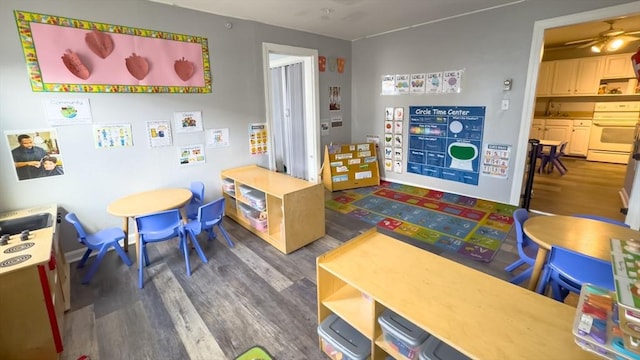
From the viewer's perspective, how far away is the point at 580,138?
6.61 metres

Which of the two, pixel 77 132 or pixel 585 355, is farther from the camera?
pixel 77 132

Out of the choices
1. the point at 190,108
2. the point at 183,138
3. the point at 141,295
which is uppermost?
the point at 190,108

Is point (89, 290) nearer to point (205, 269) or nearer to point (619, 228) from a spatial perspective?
point (205, 269)

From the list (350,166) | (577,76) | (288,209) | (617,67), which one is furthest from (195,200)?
(617,67)

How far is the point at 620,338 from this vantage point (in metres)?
0.75

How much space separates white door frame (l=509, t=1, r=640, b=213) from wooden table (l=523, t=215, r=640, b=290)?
1.68m

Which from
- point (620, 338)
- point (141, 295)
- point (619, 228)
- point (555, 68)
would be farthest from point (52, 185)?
point (555, 68)

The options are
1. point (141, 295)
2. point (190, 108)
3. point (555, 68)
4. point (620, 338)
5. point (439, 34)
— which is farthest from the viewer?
point (555, 68)

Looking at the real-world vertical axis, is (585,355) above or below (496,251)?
above

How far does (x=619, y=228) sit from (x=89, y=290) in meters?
3.98

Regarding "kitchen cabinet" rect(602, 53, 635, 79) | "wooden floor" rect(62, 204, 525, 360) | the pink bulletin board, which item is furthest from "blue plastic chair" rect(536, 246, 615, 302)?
"kitchen cabinet" rect(602, 53, 635, 79)

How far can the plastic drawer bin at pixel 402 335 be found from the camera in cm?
126

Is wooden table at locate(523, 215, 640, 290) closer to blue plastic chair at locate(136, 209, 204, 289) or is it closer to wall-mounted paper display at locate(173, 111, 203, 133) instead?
blue plastic chair at locate(136, 209, 204, 289)

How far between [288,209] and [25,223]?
2.15 meters
